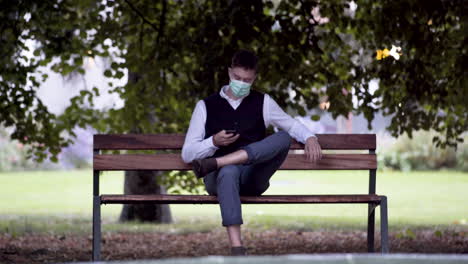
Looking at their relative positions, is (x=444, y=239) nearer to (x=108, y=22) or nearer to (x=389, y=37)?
(x=389, y=37)

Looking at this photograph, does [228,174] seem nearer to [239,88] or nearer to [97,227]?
[239,88]


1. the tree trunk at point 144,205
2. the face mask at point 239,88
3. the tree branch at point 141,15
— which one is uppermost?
the tree branch at point 141,15

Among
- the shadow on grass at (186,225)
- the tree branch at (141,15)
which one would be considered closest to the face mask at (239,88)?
the tree branch at (141,15)

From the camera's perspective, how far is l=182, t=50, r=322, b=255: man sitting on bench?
5523 mm

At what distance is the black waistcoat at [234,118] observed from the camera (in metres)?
6.00

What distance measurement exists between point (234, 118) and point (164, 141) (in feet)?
2.67

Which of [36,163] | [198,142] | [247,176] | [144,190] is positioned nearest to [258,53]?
[198,142]

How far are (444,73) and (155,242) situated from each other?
377 centimetres

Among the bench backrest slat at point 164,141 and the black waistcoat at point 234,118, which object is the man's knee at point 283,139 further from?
the bench backrest slat at point 164,141

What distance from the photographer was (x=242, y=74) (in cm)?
588

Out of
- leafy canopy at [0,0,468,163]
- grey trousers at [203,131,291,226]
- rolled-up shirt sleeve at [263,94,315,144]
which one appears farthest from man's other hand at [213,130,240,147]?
leafy canopy at [0,0,468,163]

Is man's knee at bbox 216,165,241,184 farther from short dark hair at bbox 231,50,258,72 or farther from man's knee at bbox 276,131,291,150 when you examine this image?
short dark hair at bbox 231,50,258,72

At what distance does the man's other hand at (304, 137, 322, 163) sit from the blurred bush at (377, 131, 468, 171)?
2035 cm

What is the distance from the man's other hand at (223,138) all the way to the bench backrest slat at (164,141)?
2.98 ft
